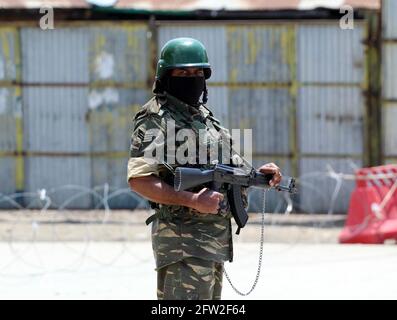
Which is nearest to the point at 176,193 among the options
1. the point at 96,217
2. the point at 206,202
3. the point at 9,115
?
the point at 206,202

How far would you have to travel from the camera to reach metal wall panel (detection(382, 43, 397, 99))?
44.9 feet

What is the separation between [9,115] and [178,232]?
968 centimetres

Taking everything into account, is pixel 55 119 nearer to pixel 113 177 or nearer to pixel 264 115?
pixel 113 177

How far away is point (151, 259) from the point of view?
9.74m

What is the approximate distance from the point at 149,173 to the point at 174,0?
31.1 ft

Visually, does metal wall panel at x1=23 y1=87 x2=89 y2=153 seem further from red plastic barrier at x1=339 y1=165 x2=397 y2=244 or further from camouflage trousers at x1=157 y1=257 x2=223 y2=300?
camouflage trousers at x1=157 y1=257 x2=223 y2=300

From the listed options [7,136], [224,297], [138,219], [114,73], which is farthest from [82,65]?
[224,297]

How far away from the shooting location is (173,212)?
499 centimetres

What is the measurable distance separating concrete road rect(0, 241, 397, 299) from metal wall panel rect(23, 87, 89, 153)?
3.45m

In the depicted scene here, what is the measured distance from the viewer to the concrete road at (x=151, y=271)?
8094 mm

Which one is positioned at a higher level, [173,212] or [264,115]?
[264,115]

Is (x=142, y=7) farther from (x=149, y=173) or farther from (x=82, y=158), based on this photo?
(x=149, y=173)

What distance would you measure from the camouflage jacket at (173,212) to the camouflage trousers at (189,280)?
4cm

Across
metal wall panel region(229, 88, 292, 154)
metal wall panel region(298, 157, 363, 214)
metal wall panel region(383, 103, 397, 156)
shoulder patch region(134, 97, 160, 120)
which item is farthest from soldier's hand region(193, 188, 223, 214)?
metal wall panel region(383, 103, 397, 156)
